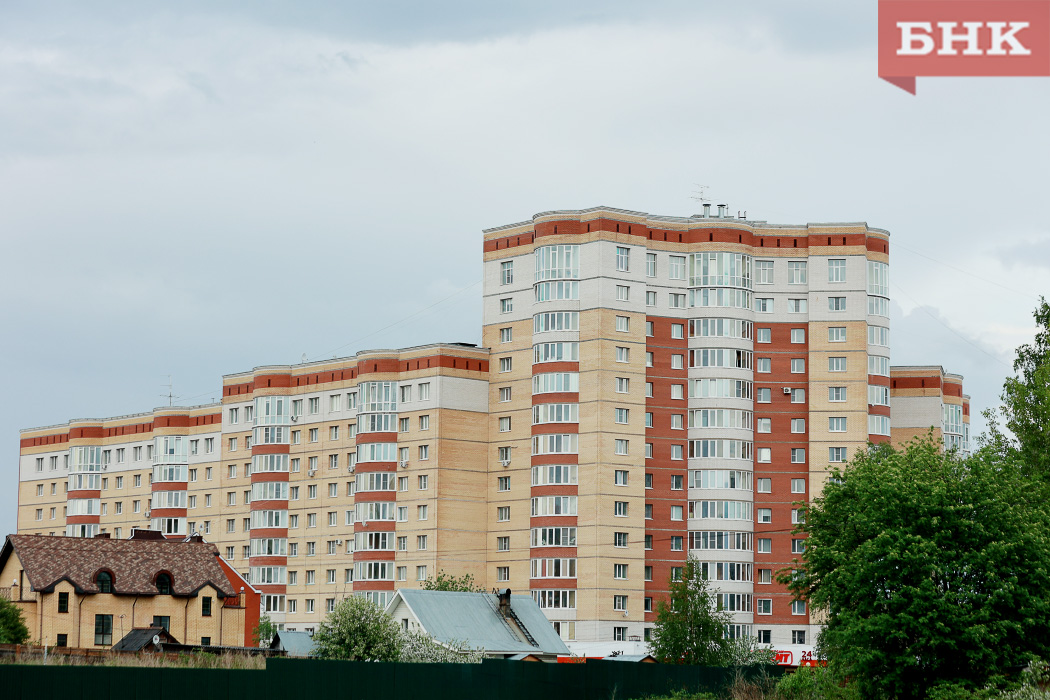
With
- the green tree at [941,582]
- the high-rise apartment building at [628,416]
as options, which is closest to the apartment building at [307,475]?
the high-rise apartment building at [628,416]

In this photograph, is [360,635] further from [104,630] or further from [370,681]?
[104,630]

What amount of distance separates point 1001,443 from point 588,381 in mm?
43272

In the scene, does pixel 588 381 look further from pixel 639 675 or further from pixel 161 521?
pixel 161 521

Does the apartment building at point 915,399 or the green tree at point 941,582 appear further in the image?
the apartment building at point 915,399

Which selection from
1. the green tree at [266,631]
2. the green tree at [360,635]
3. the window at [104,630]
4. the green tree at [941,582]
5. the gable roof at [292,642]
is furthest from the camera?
the green tree at [266,631]

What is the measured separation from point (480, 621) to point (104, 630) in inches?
1057

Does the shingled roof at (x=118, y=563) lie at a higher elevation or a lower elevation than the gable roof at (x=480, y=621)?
higher

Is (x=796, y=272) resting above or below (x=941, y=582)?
above

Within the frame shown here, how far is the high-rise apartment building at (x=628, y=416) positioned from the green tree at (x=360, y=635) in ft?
116

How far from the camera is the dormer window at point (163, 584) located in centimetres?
9375

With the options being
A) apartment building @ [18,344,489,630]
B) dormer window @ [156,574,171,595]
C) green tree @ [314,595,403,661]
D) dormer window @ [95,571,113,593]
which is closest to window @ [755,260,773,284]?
apartment building @ [18,344,489,630]

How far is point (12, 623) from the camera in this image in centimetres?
8188

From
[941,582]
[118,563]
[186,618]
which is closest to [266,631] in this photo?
[186,618]

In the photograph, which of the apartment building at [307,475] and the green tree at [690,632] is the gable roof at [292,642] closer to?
the apartment building at [307,475]
